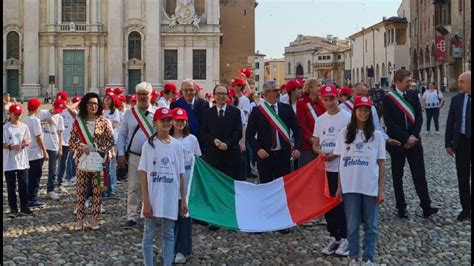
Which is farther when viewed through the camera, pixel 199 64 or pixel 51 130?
pixel 199 64

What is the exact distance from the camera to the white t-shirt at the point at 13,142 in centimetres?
1020

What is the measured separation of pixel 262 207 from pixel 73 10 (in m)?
54.7

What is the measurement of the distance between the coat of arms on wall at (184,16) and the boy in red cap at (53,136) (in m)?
47.5

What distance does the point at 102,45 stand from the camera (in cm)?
5903

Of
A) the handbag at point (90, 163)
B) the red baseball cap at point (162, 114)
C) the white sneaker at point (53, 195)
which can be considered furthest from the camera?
the white sneaker at point (53, 195)

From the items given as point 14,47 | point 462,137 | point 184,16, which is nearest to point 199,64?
point 184,16

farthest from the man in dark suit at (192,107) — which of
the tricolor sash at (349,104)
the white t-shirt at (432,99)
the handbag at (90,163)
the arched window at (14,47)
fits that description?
the arched window at (14,47)

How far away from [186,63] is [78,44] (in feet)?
34.1

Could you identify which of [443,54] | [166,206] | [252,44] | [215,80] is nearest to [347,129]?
[166,206]

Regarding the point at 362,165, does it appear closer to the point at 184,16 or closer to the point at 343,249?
the point at 343,249

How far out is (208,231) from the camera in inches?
371

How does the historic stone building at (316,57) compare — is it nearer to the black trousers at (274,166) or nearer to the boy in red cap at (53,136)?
the boy in red cap at (53,136)

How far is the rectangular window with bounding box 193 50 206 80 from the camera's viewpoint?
59500 mm

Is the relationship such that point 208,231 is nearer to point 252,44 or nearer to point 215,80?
point 215,80
